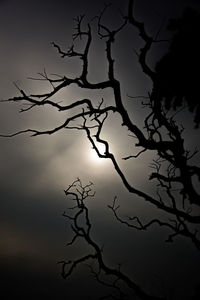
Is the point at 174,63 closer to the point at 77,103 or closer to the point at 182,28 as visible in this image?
the point at 182,28

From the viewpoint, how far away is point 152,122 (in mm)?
7141

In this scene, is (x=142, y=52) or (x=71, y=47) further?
(x=71, y=47)

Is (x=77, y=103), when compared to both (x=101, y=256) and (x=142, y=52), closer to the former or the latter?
(x=142, y=52)

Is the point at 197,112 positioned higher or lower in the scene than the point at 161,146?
higher

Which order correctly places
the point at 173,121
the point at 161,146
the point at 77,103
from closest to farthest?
the point at 161,146 → the point at 77,103 → the point at 173,121

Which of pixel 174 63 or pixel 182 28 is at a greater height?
pixel 182 28

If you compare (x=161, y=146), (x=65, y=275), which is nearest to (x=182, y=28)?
(x=161, y=146)

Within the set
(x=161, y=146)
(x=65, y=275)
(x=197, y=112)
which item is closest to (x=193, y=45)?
(x=197, y=112)

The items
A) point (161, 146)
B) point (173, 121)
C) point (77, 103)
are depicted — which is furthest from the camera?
point (173, 121)

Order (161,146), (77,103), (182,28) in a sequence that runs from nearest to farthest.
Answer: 1. (161,146)
2. (77,103)
3. (182,28)

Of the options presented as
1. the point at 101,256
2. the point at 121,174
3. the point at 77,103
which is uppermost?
the point at 77,103

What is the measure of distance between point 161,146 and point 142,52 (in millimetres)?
1945

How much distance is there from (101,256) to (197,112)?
4.40 meters

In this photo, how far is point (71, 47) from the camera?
6898 millimetres
